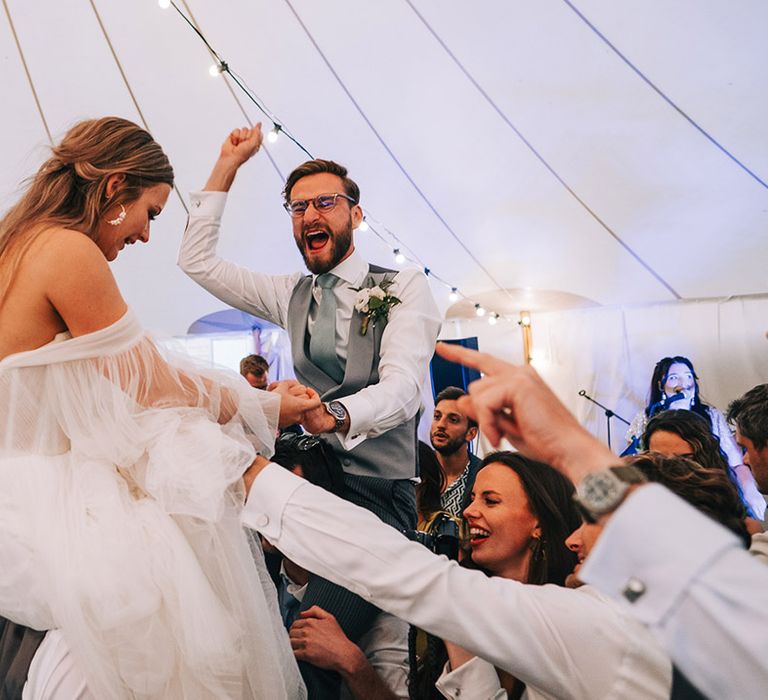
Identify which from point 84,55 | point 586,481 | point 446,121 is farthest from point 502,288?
point 586,481

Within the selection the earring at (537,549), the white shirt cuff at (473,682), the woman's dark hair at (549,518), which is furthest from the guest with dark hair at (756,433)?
the white shirt cuff at (473,682)

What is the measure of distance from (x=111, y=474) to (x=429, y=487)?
8.04ft

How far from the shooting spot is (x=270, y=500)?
1.13m

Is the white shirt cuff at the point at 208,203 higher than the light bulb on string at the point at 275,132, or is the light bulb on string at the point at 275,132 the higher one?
the light bulb on string at the point at 275,132

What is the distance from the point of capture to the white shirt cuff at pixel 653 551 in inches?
25.8

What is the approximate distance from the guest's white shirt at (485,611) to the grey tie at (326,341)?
1188mm

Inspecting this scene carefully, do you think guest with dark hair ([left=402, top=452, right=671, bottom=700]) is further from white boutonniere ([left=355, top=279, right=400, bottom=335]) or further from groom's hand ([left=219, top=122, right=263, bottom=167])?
groom's hand ([left=219, top=122, right=263, bottom=167])

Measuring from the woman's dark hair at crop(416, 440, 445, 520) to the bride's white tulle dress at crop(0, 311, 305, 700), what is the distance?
220 centimetres

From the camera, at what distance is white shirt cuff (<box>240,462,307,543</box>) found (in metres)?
1.13

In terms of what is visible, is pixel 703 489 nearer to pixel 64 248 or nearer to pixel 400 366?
pixel 400 366

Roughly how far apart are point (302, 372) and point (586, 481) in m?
1.69

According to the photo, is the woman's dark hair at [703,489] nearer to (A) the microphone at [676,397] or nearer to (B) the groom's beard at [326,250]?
(B) the groom's beard at [326,250]

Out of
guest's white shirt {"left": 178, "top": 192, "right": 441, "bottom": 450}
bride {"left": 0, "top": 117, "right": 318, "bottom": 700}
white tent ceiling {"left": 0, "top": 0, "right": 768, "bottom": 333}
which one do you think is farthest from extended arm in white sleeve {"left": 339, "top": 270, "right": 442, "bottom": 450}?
white tent ceiling {"left": 0, "top": 0, "right": 768, "bottom": 333}

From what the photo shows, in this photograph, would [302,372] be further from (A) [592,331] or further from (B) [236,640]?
(A) [592,331]
